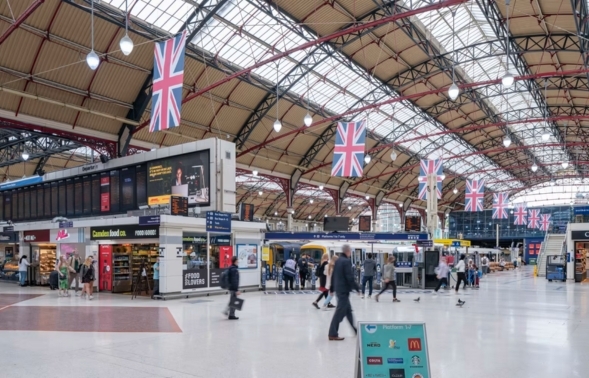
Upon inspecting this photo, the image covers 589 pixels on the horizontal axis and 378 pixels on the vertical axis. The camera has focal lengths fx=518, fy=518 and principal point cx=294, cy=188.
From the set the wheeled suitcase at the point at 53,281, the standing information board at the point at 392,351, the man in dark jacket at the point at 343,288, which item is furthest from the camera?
the wheeled suitcase at the point at 53,281

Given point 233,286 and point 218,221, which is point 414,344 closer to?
point 233,286

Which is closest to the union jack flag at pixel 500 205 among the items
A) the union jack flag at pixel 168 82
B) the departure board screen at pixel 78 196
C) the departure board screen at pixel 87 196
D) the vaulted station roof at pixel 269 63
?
the vaulted station roof at pixel 269 63

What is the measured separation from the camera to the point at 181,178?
2147cm

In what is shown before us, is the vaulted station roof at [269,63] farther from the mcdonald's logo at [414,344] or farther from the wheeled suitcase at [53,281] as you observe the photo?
the mcdonald's logo at [414,344]

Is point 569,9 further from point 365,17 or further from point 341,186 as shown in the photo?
point 341,186

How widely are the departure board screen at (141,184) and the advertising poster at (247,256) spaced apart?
4.93 meters

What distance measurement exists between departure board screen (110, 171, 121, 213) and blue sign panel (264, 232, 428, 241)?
705 cm

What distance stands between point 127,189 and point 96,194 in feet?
8.02

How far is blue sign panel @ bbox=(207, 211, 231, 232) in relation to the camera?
18.9 metres

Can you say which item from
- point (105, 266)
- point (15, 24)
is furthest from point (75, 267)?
point (15, 24)

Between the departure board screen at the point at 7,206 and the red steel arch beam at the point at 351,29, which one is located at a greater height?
the red steel arch beam at the point at 351,29

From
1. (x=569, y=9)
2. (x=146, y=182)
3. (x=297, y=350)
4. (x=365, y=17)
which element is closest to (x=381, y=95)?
(x=365, y=17)

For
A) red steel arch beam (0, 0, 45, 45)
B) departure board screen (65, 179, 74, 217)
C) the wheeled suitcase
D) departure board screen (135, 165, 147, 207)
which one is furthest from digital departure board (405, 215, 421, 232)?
red steel arch beam (0, 0, 45, 45)

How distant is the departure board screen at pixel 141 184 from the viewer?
22781 mm
